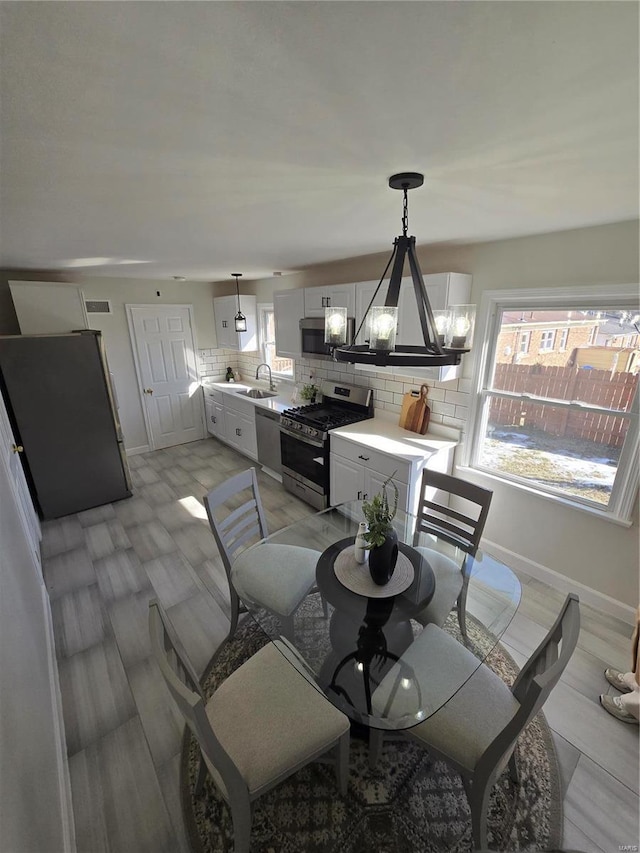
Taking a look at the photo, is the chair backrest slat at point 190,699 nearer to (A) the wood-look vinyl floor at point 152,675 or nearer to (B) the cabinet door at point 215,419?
(A) the wood-look vinyl floor at point 152,675

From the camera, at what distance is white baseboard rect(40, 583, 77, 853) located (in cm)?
134

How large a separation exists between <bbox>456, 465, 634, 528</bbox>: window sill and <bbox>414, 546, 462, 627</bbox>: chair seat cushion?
107 cm

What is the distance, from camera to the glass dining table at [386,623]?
131 cm

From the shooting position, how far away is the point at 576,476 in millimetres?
2451

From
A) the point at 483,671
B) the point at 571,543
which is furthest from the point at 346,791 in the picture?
the point at 571,543

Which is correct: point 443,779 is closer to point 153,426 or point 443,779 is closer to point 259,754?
point 259,754

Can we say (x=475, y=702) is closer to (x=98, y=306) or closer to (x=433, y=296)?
(x=433, y=296)

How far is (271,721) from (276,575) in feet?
2.28

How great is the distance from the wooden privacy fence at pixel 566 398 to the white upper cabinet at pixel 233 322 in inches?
137

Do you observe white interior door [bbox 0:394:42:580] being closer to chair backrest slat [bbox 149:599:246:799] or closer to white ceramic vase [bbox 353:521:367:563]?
chair backrest slat [bbox 149:599:246:799]

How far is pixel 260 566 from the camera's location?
6.63 feet

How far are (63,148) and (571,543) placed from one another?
3.44 meters

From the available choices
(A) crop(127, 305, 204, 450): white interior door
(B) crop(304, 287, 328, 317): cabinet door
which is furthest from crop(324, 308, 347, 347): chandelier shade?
(A) crop(127, 305, 204, 450): white interior door

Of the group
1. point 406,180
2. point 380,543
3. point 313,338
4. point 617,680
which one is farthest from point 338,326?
point 617,680
